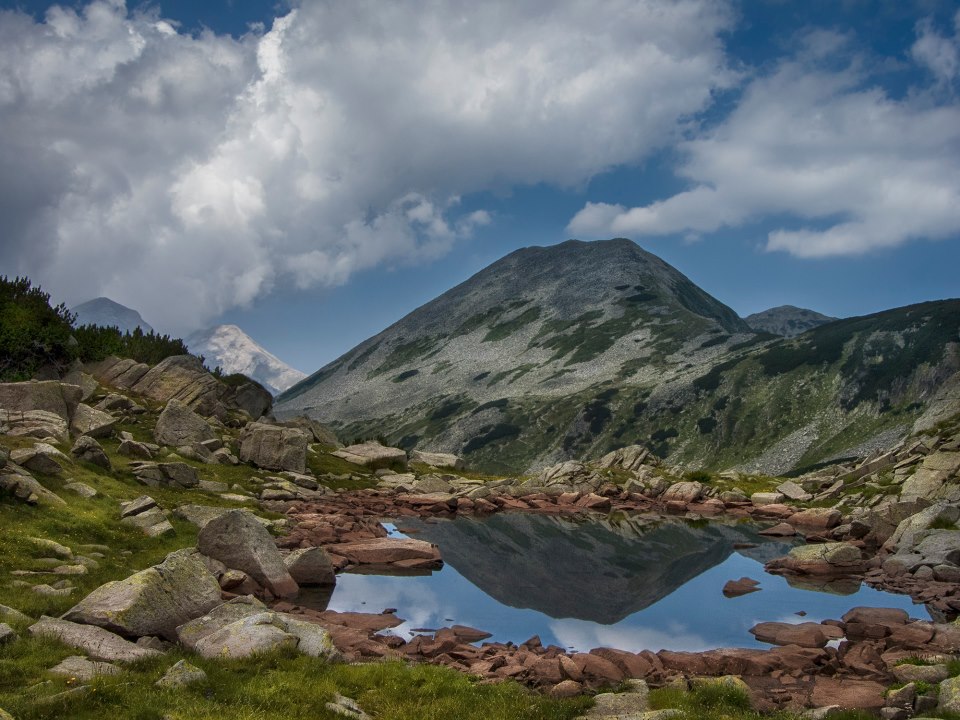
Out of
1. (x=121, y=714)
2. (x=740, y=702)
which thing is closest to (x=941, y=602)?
(x=740, y=702)

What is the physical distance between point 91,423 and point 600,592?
1284 inches

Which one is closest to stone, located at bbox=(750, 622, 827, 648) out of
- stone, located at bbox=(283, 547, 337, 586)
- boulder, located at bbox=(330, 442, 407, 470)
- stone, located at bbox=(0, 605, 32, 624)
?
stone, located at bbox=(283, 547, 337, 586)

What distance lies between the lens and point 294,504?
144ft

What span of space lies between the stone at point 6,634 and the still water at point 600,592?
12380 mm

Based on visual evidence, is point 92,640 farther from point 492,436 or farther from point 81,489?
point 492,436

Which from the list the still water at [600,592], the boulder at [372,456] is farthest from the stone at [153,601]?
the boulder at [372,456]

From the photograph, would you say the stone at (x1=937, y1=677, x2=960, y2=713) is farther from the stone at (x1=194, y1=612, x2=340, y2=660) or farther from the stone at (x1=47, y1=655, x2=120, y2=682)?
the stone at (x1=47, y1=655, x2=120, y2=682)

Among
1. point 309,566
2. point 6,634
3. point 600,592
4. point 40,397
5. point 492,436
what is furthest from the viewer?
point 492,436

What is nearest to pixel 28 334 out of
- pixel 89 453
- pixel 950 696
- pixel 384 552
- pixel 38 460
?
pixel 89 453

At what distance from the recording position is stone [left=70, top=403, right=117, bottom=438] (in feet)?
133

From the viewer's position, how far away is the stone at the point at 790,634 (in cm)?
2245

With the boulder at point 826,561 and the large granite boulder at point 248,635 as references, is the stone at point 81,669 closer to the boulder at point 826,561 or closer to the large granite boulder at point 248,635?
the large granite boulder at point 248,635

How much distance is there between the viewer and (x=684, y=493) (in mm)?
61219

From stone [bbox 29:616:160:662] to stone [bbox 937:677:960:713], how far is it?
692 inches
